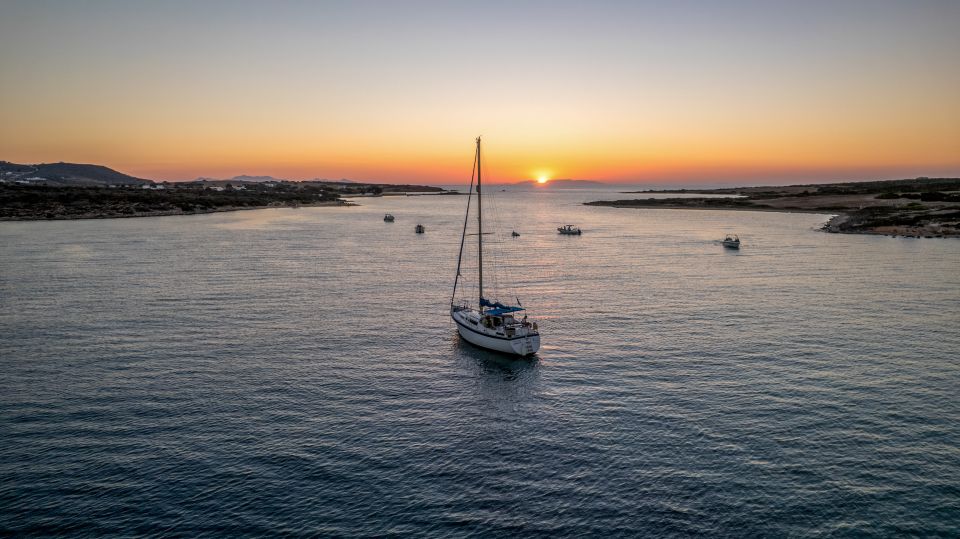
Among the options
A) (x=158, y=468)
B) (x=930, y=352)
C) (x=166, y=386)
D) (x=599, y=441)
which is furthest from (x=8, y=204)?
(x=930, y=352)

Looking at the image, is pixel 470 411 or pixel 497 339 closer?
pixel 470 411

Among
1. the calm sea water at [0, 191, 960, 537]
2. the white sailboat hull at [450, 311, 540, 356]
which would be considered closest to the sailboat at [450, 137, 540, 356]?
the white sailboat hull at [450, 311, 540, 356]

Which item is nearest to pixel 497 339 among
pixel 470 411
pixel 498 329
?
pixel 498 329

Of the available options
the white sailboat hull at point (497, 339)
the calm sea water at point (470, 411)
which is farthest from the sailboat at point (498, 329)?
the calm sea water at point (470, 411)

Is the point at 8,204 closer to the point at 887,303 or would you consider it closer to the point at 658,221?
the point at 658,221

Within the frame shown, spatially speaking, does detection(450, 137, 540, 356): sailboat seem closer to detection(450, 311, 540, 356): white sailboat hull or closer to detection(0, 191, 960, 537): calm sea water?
detection(450, 311, 540, 356): white sailboat hull

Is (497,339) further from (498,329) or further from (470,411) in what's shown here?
(470,411)
